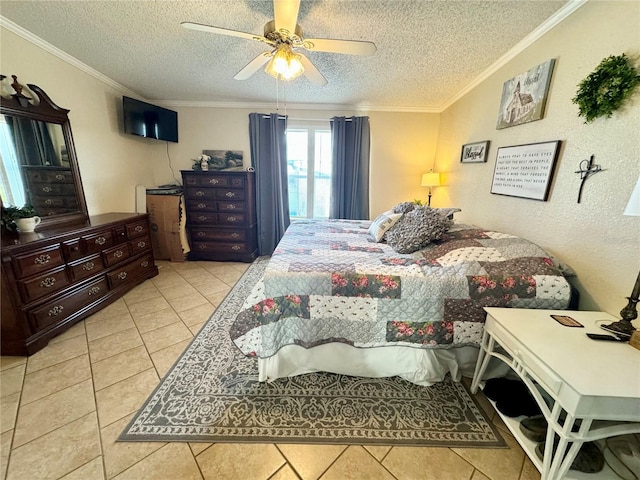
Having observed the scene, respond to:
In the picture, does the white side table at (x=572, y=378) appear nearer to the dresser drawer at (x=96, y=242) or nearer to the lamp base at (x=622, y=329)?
the lamp base at (x=622, y=329)

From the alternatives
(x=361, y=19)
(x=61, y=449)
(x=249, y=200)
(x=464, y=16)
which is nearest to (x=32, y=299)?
(x=61, y=449)

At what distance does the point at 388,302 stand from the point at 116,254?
2658 mm

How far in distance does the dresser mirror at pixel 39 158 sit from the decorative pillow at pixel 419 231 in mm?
2985

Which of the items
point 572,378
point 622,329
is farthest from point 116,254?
point 622,329

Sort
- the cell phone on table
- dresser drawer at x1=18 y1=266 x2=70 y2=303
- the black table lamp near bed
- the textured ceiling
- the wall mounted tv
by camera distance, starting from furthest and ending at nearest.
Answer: the wall mounted tv → dresser drawer at x1=18 y1=266 x2=70 y2=303 → the textured ceiling → the cell phone on table → the black table lamp near bed

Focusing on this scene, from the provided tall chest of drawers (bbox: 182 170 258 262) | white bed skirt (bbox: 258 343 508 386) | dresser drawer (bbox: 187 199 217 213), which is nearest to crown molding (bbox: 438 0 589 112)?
white bed skirt (bbox: 258 343 508 386)

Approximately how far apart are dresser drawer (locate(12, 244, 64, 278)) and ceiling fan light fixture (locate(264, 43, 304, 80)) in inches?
83.9

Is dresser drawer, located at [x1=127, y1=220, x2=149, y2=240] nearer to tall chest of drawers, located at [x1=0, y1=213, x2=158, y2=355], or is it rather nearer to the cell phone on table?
tall chest of drawers, located at [x1=0, y1=213, x2=158, y2=355]

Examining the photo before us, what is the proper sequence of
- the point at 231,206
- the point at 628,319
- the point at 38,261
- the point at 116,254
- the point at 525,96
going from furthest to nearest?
the point at 231,206 → the point at 116,254 → the point at 525,96 → the point at 38,261 → the point at 628,319

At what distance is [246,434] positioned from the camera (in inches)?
47.9

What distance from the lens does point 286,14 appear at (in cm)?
130

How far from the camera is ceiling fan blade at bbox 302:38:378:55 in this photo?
58.1 inches

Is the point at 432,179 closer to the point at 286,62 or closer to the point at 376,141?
the point at 376,141

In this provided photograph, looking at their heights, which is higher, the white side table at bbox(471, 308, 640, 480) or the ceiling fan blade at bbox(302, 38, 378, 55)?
the ceiling fan blade at bbox(302, 38, 378, 55)
